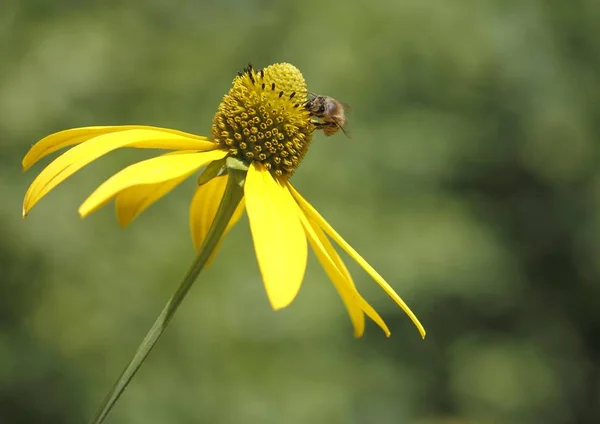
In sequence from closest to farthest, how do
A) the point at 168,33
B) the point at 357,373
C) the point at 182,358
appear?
the point at 182,358 < the point at 357,373 < the point at 168,33

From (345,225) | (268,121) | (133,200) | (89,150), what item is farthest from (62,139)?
(345,225)

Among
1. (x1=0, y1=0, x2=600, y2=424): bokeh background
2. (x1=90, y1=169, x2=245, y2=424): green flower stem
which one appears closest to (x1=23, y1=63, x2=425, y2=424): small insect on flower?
(x1=90, y1=169, x2=245, y2=424): green flower stem

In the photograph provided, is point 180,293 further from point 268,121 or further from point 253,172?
point 268,121

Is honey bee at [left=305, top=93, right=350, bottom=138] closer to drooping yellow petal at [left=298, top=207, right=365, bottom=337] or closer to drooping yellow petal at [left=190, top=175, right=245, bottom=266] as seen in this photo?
drooping yellow petal at [left=190, top=175, right=245, bottom=266]

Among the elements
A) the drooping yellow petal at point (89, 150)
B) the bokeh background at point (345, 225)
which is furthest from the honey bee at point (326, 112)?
the bokeh background at point (345, 225)

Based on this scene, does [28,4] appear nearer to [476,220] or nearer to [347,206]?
[347,206]

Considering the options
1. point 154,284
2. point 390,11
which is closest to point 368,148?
point 390,11
